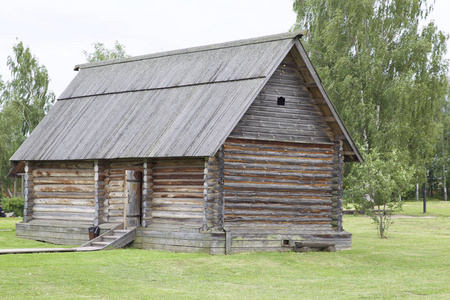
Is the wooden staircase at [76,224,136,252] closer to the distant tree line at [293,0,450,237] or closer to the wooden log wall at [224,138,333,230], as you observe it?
the wooden log wall at [224,138,333,230]

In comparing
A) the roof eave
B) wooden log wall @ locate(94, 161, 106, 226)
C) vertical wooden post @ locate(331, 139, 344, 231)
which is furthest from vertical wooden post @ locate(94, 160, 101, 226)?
vertical wooden post @ locate(331, 139, 344, 231)

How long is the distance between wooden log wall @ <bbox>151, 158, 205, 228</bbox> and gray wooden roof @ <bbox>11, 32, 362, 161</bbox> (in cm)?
102

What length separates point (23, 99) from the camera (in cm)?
5650

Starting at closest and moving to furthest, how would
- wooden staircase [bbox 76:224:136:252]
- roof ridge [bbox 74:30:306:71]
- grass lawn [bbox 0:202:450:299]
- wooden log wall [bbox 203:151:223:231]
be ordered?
grass lawn [bbox 0:202:450:299], wooden log wall [bbox 203:151:223:231], wooden staircase [bbox 76:224:136:252], roof ridge [bbox 74:30:306:71]

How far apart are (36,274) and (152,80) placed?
39.5ft

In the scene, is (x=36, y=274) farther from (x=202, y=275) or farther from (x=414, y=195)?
(x=414, y=195)

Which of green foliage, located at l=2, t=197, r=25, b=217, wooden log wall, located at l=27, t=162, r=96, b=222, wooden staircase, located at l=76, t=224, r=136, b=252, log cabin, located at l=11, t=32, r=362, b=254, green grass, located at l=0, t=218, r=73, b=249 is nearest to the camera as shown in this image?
log cabin, located at l=11, t=32, r=362, b=254

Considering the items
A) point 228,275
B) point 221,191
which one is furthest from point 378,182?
point 228,275

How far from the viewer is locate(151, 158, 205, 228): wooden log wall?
2372 cm

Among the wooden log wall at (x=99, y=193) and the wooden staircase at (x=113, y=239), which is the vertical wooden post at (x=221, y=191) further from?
the wooden log wall at (x=99, y=193)

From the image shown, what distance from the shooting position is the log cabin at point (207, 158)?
2362 cm

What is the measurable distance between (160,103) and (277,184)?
5671mm

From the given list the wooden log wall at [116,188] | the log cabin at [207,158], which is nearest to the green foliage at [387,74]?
the log cabin at [207,158]

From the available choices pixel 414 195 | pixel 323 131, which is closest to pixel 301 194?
pixel 323 131
